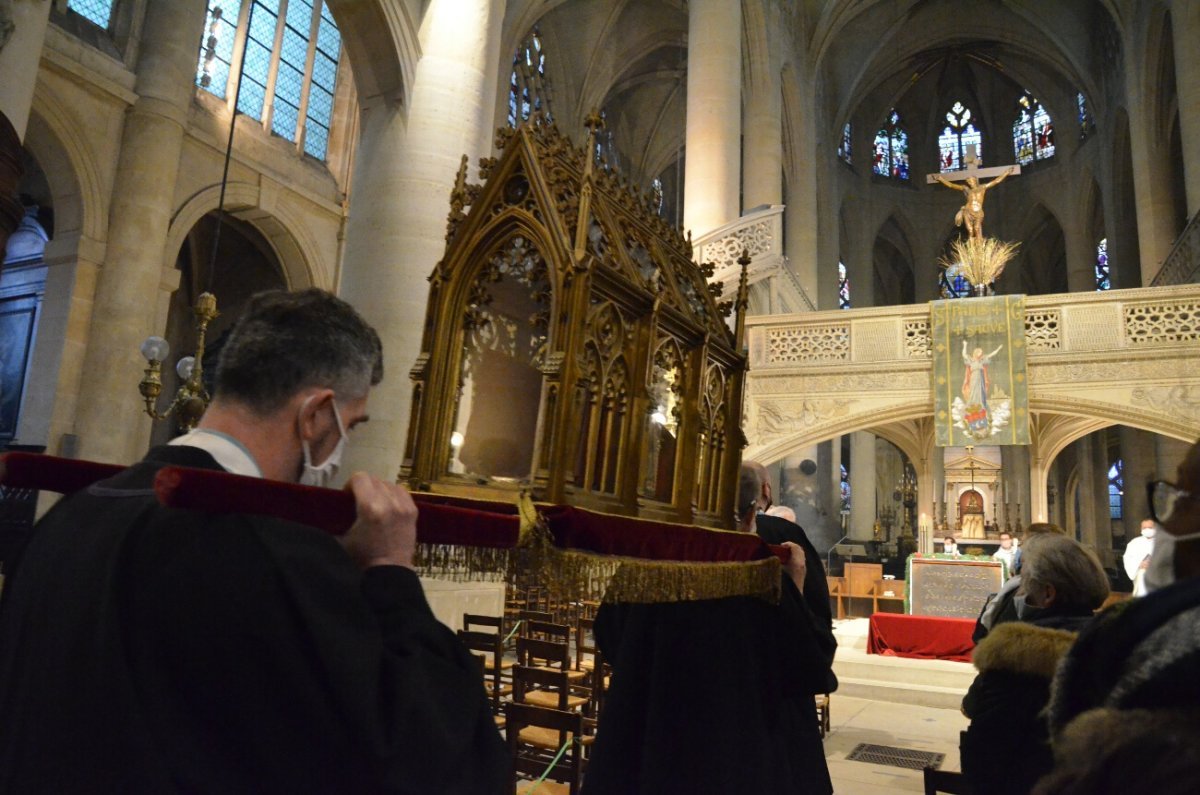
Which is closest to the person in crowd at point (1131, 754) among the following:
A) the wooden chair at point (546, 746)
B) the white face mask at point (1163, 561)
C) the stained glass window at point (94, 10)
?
the white face mask at point (1163, 561)

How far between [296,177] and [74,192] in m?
4.11

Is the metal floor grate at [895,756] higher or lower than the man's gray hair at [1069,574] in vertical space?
lower

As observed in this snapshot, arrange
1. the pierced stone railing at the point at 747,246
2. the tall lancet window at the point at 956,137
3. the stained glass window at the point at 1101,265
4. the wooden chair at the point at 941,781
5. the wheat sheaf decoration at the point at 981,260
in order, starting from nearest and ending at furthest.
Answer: the wooden chair at the point at 941,781 < the pierced stone railing at the point at 747,246 < the wheat sheaf decoration at the point at 981,260 < the stained glass window at the point at 1101,265 < the tall lancet window at the point at 956,137

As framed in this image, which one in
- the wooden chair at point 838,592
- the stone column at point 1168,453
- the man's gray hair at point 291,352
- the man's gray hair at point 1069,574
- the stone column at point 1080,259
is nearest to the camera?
the man's gray hair at point 291,352

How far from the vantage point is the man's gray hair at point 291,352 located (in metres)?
1.11

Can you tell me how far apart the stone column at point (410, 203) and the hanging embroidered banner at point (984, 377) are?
22.4 ft

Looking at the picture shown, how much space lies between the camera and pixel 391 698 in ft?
3.18

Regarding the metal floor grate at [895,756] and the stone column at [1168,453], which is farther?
the stone column at [1168,453]

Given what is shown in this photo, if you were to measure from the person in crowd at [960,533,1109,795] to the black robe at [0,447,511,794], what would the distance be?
5.09 feet

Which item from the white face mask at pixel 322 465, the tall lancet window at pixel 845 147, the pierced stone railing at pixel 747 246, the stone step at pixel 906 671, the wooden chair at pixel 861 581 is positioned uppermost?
the tall lancet window at pixel 845 147

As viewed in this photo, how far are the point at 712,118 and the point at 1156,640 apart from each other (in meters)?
11.9

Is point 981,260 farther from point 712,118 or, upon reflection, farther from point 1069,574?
point 1069,574

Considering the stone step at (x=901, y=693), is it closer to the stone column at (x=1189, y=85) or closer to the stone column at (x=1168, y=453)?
the stone column at (x=1168, y=453)

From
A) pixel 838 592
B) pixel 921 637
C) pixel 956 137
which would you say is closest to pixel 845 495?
pixel 956 137
